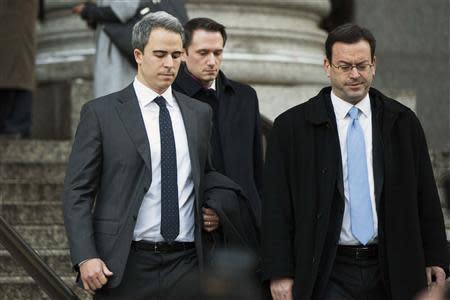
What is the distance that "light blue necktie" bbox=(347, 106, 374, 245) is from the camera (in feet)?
17.9

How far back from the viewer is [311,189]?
217 inches

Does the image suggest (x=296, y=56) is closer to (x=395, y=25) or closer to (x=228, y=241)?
(x=395, y=25)

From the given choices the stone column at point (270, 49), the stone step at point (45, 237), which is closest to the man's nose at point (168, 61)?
the stone step at point (45, 237)

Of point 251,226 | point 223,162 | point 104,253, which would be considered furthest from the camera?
point 223,162

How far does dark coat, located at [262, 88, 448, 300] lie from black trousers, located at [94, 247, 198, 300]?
379mm

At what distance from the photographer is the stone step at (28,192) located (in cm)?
865

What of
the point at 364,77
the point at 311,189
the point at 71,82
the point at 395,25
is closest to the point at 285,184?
the point at 311,189

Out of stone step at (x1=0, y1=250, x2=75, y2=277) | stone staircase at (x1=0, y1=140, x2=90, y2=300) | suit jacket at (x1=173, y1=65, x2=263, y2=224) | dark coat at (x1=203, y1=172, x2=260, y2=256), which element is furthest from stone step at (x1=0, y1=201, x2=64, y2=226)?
dark coat at (x1=203, y1=172, x2=260, y2=256)

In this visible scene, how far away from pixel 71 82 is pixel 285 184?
5.33 m

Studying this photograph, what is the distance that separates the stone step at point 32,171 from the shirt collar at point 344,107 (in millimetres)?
3684

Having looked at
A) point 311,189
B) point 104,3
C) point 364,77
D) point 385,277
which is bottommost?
point 385,277

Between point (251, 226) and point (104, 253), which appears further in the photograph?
point (251, 226)

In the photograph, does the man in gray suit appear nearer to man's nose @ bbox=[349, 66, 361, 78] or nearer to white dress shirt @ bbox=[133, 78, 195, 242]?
white dress shirt @ bbox=[133, 78, 195, 242]

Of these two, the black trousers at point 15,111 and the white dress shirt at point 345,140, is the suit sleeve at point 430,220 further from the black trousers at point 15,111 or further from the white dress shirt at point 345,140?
the black trousers at point 15,111
